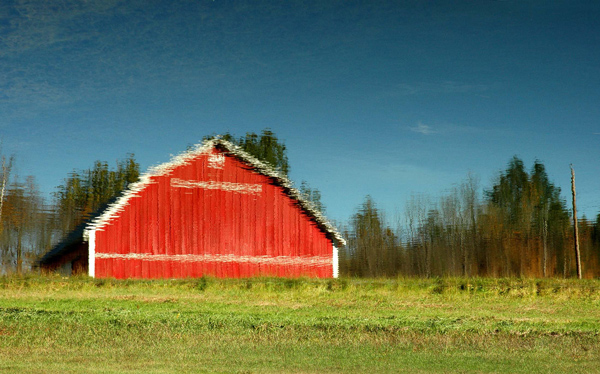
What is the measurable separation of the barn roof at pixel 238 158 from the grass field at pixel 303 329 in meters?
6.88

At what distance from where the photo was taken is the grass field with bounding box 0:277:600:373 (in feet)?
33.8

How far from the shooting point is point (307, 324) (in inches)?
589

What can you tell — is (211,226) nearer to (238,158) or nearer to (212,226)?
(212,226)

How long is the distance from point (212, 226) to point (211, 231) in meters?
0.28

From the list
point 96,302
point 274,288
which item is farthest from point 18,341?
point 274,288

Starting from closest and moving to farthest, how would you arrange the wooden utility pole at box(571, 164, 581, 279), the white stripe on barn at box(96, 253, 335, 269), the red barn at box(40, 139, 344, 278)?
the white stripe on barn at box(96, 253, 335, 269) → the red barn at box(40, 139, 344, 278) → the wooden utility pole at box(571, 164, 581, 279)

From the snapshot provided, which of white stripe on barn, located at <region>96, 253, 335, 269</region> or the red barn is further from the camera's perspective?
the red barn

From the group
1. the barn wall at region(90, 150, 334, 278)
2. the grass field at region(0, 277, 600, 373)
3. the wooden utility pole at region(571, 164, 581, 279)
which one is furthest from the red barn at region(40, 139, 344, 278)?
the wooden utility pole at region(571, 164, 581, 279)

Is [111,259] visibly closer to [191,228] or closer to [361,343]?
[191,228]

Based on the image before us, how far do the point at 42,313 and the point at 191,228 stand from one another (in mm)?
17257

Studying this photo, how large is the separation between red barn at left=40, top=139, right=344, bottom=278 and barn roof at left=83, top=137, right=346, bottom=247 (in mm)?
52

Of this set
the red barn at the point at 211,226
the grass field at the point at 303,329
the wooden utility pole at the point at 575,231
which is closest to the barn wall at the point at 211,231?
the red barn at the point at 211,226

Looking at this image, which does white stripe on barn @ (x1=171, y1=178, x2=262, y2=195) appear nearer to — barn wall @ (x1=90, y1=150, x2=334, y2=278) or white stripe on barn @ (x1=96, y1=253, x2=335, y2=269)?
barn wall @ (x1=90, y1=150, x2=334, y2=278)

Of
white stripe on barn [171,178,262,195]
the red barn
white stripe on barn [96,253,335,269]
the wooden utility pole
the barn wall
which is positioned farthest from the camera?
the wooden utility pole
